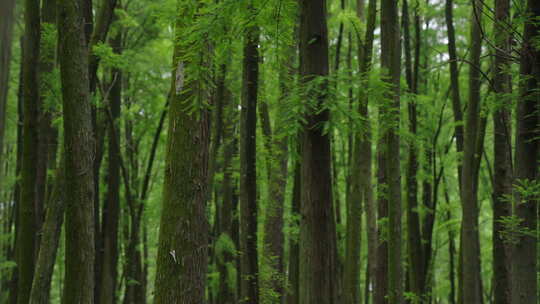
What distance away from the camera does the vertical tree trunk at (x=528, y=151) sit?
4.54 m

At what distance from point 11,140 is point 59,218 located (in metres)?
12.7

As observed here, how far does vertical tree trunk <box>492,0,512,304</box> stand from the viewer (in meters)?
5.36

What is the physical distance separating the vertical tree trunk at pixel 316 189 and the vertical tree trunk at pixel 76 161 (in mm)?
2747

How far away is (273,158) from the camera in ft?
29.3

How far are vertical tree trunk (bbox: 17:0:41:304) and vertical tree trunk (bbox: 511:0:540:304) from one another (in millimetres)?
5939

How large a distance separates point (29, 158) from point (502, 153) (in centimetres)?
637

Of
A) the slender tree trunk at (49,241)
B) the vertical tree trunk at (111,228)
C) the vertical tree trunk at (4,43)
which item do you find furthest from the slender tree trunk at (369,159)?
the vertical tree trunk at (4,43)

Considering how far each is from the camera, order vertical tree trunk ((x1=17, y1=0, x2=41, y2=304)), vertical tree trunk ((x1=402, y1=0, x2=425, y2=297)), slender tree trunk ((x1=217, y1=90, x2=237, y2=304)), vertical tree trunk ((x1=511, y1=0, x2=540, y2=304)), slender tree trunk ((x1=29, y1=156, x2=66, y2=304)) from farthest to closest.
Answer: slender tree trunk ((x1=217, y1=90, x2=237, y2=304))
vertical tree trunk ((x1=402, y1=0, x2=425, y2=297))
vertical tree trunk ((x1=17, y1=0, x2=41, y2=304))
slender tree trunk ((x1=29, y1=156, x2=66, y2=304))
vertical tree trunk ((x1=511, y1=0, x2=540, y2=304))

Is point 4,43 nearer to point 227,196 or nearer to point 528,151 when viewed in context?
point 528,151

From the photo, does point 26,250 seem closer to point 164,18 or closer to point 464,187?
point 164,18

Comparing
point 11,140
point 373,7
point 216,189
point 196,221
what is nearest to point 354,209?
point 373,7

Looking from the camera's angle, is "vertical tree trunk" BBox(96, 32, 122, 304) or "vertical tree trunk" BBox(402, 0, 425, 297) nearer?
"vertical tree trunk" BBox(402, 0, 425, 297)

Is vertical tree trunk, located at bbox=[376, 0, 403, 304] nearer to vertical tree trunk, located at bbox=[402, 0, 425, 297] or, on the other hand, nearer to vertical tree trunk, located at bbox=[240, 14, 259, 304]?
vertical tree trunk, located at bbox=[240, 14, 259, 304]

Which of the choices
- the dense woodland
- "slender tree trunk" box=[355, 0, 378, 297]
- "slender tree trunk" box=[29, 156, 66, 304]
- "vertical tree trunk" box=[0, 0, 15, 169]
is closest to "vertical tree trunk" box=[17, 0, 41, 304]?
the dense woodland
